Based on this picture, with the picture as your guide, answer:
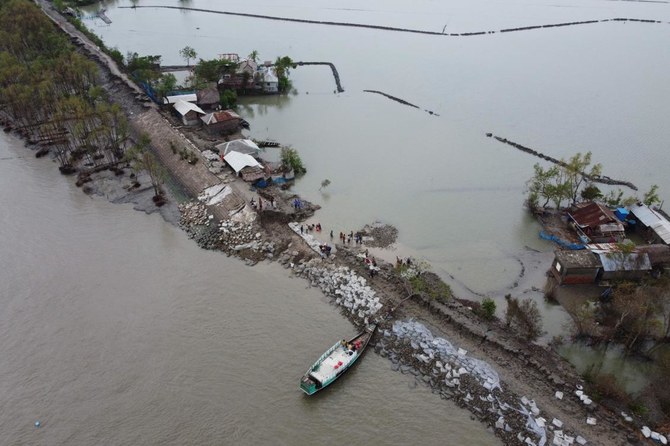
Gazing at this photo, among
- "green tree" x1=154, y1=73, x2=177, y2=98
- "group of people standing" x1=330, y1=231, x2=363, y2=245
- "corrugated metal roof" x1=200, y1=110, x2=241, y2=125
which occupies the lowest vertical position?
"group of people standing" x1=330, y1=231, x2=363, y2=245

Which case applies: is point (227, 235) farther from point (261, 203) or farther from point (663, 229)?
point (663, 229)

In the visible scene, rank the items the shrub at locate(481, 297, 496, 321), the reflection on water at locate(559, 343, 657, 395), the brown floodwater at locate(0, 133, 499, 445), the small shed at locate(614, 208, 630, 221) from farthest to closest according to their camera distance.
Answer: the small shed at locate(614, 208, 630, 221), the shrub at locate(481, 297, 496, 321), the reflection on water at locate(559, 343, 657, 395), the brown floodwater at locate(0, 133, 499, 445)

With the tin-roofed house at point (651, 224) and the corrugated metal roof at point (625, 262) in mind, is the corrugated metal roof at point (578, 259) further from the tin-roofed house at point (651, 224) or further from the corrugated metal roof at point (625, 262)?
the tin-roofed house at point (651, 224)

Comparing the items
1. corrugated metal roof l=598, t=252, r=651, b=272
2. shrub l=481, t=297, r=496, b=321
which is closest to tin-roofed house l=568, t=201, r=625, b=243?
corrugated metal roof l=598, t=252, r=651, b=272

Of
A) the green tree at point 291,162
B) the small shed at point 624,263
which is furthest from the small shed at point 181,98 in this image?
the small shed at point 624,263

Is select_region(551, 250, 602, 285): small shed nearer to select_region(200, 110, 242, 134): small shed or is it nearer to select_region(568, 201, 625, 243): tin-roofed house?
select_region(568, 201, 625, 243): tin-roofed house

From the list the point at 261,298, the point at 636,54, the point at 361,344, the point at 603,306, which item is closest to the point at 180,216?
the point at 261,298
